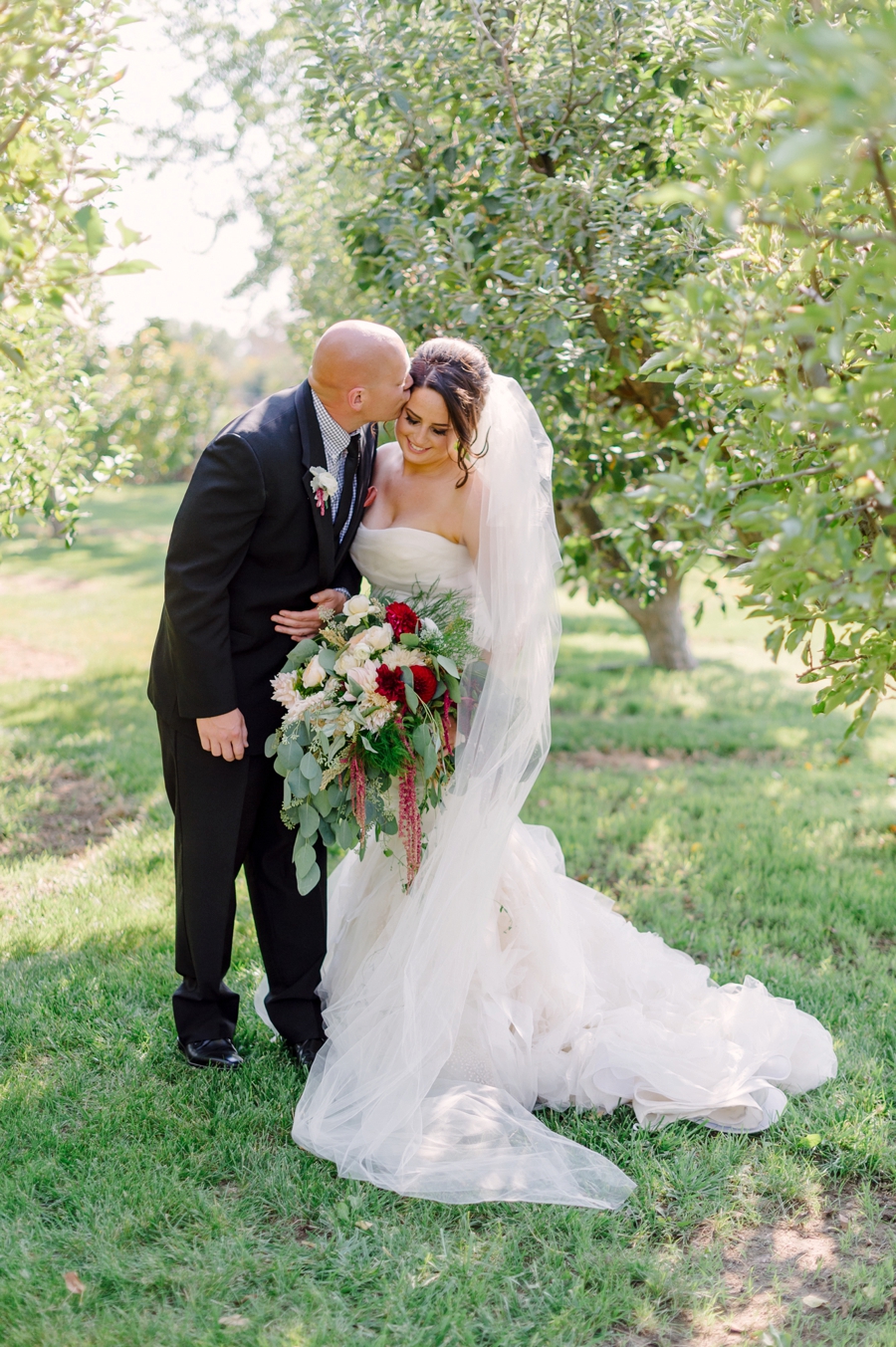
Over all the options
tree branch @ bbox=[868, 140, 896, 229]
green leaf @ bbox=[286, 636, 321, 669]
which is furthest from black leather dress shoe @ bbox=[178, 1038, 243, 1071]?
tree branch @ bbox=[868, 140, 896, 229]

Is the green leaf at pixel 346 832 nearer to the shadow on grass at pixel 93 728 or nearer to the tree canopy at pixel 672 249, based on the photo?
the tree canopy at pixel 672 249

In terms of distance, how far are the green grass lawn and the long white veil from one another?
0.76 feet

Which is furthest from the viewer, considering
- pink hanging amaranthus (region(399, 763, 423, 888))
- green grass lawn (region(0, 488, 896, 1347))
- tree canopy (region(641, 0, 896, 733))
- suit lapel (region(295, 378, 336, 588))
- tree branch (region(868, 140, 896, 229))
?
pink hanging amaranthus (region(399, 763, 423, 888))

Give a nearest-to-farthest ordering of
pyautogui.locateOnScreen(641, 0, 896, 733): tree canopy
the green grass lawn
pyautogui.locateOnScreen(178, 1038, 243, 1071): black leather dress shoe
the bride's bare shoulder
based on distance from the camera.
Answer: pyautogui.locateOnScreen(641, 0, 896, 733): tree canopy → the green grass lawn → pyautogui.locateOnScreen(178, 1038, 243, 1071): black leather dress shoe → the bride's bare shoulder

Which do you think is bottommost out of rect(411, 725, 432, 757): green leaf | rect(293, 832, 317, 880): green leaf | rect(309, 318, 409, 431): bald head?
rect(293, 832, 317, 880): green leaf

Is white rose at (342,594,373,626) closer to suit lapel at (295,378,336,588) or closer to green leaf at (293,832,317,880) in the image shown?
suit lapel at (295,378,336,588)

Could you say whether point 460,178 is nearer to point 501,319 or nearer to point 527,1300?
point 501,319

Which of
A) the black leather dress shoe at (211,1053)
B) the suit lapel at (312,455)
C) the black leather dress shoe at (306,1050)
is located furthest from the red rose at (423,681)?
the black leather dress shoe at (211,1053)

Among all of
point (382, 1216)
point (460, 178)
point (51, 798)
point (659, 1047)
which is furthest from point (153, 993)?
point (460, 178)

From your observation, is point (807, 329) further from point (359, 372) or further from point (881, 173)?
point (359, 372)

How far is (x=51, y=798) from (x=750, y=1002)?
170 inches

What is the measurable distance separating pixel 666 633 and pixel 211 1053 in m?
7.40

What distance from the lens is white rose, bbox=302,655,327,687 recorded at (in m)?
3.08

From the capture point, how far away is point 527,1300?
94.9 inches
